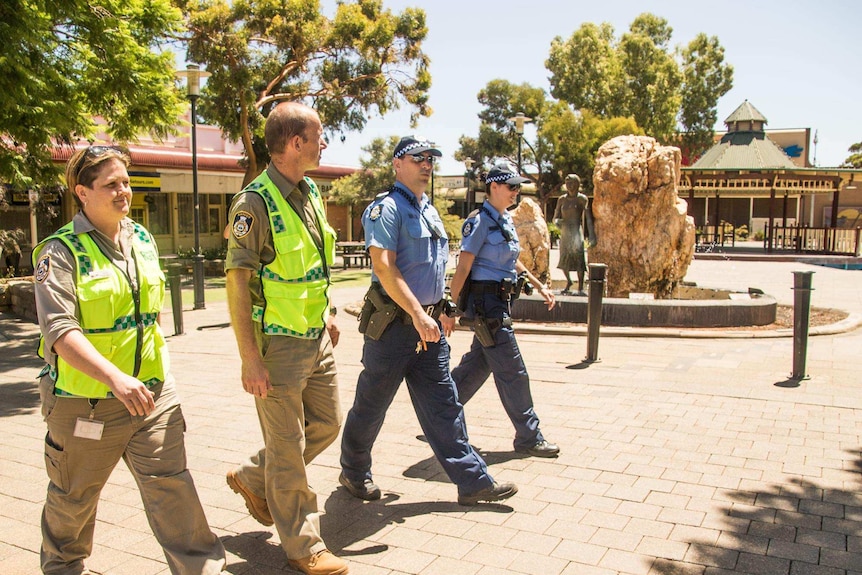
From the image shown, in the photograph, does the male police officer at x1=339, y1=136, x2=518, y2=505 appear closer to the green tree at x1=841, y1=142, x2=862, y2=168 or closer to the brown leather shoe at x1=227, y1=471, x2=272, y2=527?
the brown leather shoe at x1=227, y1=471, x2=272, y2=527

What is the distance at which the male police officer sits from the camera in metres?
3.92

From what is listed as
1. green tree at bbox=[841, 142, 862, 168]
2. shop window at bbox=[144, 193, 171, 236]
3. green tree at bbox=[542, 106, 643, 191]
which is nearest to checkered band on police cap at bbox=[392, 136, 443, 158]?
shop window at bbox=[144, 193, 171, 236]

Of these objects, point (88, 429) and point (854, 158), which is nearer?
point (88, 429)

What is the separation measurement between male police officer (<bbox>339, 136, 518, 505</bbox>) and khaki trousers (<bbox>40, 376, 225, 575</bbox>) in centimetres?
124

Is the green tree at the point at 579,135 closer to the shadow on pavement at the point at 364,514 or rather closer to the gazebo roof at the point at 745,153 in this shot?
the gazebo roof at the point at 745,153

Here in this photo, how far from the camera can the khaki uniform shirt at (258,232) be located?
312 cm

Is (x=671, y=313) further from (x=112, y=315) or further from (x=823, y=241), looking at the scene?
(x=823, y=241)

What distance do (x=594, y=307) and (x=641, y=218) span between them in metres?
5.06

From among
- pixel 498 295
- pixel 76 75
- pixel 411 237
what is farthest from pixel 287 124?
pixel 76 75

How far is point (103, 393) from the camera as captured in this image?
2834mm

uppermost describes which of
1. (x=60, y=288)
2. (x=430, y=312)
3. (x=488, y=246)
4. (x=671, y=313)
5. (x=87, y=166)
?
(x=87, y=166)

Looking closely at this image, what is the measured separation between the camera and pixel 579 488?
4.37 m

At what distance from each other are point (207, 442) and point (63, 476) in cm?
251

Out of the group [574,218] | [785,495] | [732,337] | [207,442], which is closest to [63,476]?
[207,442]
